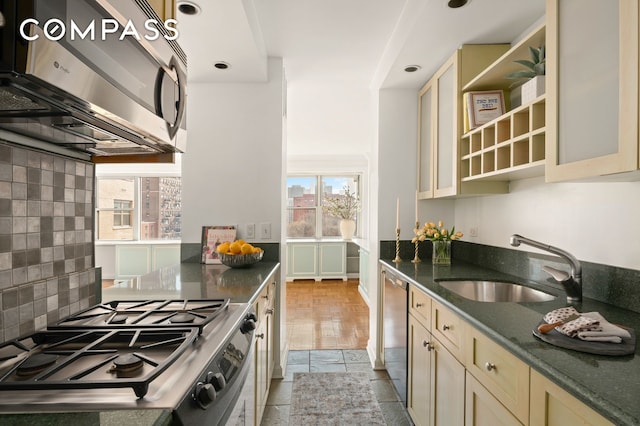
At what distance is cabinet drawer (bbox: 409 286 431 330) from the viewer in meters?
1.85

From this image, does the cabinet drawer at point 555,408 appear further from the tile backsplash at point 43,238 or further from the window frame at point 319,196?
the window frame at point 319,196

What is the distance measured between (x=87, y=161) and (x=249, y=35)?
116 centimetres

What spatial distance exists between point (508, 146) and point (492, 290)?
0.81 metres

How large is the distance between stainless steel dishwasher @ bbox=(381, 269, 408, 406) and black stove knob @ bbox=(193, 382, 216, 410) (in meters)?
1.67

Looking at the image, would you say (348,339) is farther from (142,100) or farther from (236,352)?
(142,100)

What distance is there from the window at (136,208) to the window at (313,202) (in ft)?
7.20

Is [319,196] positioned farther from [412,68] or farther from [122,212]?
[412,68]

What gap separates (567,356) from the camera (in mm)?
924

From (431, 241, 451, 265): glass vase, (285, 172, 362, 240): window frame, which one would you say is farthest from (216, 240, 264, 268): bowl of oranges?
(285, 172, 362, 240): window frame

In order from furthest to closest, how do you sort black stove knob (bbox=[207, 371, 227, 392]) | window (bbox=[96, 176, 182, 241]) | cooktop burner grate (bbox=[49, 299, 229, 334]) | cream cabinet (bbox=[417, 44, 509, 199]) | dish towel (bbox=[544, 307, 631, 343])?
window (bbox=[96, 176, 182, 241]) < cream cabinet (bbox=[417, 44, 509, 199]) < cooktop burner grate (bbox=[49, 299, 229, 334]) < dish towel (bbox=[544, 307, 631, 343]) < black stove knob (bbox=[207, 371, 227, 392])

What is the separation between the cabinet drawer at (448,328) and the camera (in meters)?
1.46

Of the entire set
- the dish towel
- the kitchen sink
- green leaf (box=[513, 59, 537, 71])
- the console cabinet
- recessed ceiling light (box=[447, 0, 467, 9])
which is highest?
recessed ceiling light (box=[447, 0, 467, 9])

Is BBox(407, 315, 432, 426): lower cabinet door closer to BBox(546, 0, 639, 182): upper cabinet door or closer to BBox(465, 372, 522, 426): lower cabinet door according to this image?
BBox(465, 372, 522, 426): lower cabinet door

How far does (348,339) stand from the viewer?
3598 millimetres
